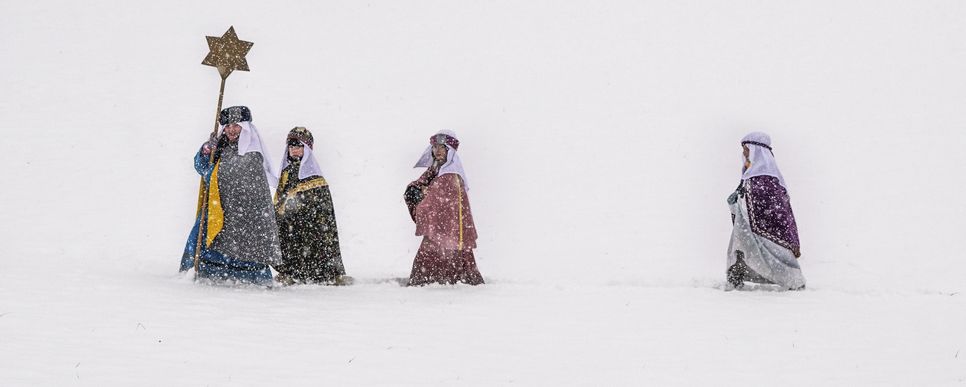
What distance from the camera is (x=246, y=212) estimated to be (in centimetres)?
902

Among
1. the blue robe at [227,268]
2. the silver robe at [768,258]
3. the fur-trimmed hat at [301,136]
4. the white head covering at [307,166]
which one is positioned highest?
the fur-trimmed hat at [301,136]

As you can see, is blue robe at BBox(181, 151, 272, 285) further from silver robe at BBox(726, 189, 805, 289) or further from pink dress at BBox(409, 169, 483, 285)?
silver robe at BBox(726, 189, 805, 289)

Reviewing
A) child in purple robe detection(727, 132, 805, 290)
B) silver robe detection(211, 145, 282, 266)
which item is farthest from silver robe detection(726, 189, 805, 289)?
silver robe detection(211, 145, 282, 266)

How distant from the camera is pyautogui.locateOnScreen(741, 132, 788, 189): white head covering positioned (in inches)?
399

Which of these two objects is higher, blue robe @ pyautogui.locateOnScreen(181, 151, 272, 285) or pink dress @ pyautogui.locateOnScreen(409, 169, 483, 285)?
pink dress @ pyautogui.locateOnScreen(409, 169, 483, 285)

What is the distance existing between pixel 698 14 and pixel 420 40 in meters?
10.1

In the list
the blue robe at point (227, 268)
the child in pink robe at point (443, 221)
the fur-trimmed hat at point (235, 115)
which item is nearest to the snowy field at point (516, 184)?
the blue robe at point (227, 268)

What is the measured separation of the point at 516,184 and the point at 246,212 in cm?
1209

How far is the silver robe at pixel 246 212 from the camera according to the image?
889 cm

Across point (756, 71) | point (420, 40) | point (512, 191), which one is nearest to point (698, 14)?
point (756, 71)

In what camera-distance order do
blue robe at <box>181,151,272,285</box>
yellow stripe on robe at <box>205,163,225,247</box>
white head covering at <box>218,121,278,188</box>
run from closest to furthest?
yellow stripe on robe at <box>205,163,225,247</box>
blue robe at <box>181,151,272,285</box>
white head covering at <box>218,121,278,188</box>

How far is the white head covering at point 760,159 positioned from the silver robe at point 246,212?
5.22m

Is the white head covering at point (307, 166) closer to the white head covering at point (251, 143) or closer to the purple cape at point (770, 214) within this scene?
the white head covering at point (251, 143)

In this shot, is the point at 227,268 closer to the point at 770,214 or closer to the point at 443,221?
the point at 443,221
